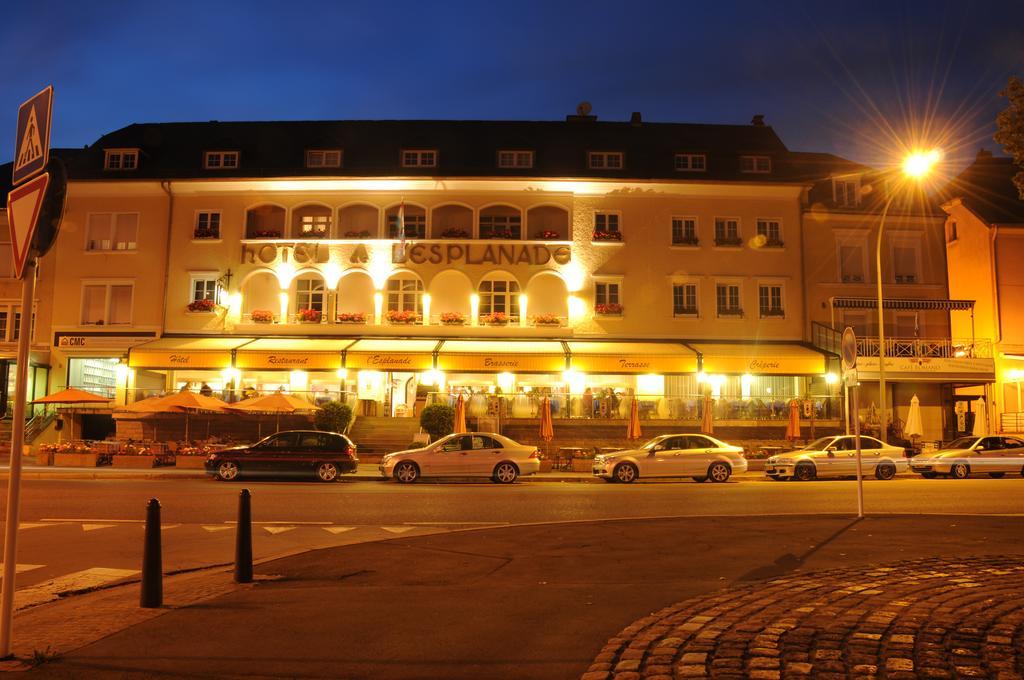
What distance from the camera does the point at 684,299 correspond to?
37.8 m

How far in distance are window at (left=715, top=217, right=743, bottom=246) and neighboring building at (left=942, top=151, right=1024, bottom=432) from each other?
33.8ft

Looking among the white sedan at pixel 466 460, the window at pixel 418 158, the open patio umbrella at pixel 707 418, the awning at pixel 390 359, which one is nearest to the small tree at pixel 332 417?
the awning at pixel 390 359

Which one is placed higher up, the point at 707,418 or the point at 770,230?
the point at 770,230

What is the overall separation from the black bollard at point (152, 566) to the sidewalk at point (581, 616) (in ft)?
0.53

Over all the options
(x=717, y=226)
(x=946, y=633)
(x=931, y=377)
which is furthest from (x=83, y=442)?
(x=931, y=377)

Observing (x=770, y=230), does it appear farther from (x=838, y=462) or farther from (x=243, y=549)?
(x=243, y=549)

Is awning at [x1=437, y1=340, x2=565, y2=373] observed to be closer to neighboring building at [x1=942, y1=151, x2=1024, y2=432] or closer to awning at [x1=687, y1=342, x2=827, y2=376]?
awning at [x1=687, y1=342, x2=827, y2=376]

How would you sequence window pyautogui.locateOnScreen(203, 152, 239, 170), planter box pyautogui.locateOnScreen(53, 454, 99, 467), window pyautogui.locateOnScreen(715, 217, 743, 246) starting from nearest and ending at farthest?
planter box pyautogui.locateOnScreen(53, 454, 99, 467) < window pyautogui.locateOnScreen(715, 217, 743, 246) < window pyautogui.locateOnScreen(203, 152, 239, 170)

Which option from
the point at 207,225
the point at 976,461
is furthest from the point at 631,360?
the point at 207,225

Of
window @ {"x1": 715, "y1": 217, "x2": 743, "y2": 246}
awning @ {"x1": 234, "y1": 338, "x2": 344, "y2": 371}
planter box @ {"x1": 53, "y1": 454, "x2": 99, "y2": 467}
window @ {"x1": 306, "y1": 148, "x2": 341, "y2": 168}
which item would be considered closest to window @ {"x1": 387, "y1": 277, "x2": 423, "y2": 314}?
awning @ {"x1": 234, "y1": 338, "x2": 344, "y2": 371}

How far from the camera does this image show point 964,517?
45.6ft

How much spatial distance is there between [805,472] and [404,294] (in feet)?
62.4

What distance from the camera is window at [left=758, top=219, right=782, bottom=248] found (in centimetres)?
3794

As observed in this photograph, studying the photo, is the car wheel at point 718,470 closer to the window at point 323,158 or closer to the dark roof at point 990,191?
the dark roof at point 990,191
